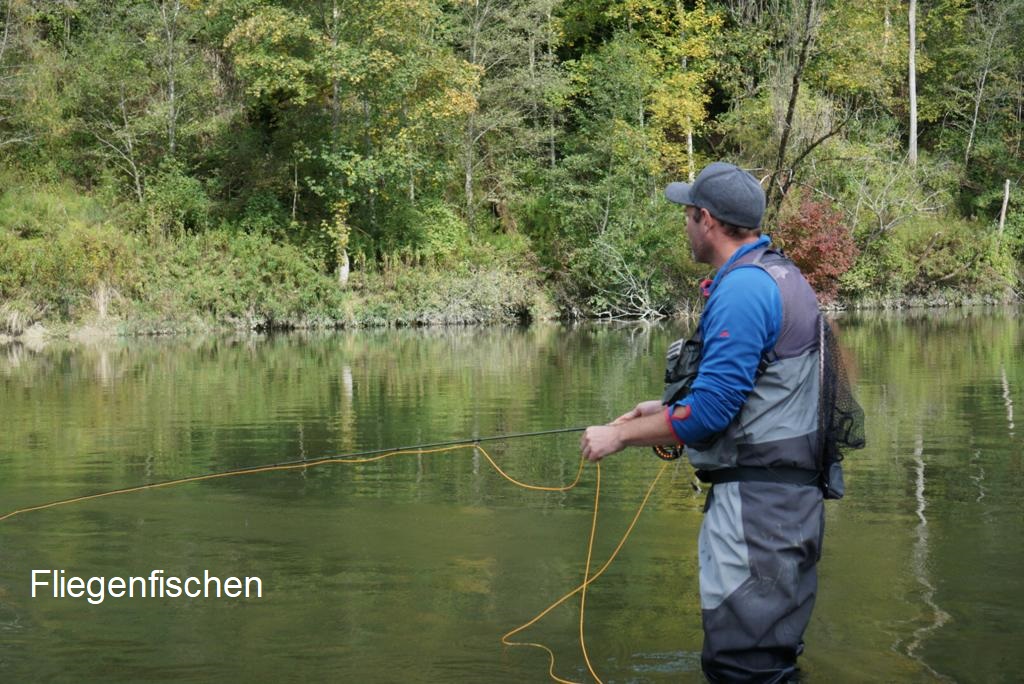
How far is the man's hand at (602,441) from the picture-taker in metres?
3.48

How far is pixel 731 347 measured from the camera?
3.25 metres

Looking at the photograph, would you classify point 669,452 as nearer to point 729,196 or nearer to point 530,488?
point 729,196

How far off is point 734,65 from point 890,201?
6.60m

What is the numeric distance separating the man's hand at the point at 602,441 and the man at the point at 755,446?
6 cm

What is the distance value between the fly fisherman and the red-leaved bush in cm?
2946

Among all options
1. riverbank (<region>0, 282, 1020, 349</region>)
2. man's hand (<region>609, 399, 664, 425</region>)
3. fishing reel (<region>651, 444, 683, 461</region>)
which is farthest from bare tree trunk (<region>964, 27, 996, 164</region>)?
man's hand (<region>609, 399, 664, 425</region>)

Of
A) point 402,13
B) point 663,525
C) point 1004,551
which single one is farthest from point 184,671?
point 402,13

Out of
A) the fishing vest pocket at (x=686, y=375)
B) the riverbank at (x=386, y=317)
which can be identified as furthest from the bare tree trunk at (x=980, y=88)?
the fishing vest pocket at (x=686, y=375)

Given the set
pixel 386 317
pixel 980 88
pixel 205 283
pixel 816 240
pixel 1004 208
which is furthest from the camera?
pixel 980 88

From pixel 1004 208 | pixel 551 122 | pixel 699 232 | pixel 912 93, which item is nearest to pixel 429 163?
pixel 551 122

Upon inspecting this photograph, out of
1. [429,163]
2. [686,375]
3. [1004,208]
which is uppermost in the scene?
[429,163]

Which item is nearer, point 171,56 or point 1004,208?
point 171,56

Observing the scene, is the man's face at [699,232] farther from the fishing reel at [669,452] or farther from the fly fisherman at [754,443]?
the fishing reel at [669,452]

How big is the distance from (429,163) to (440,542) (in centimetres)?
2630
